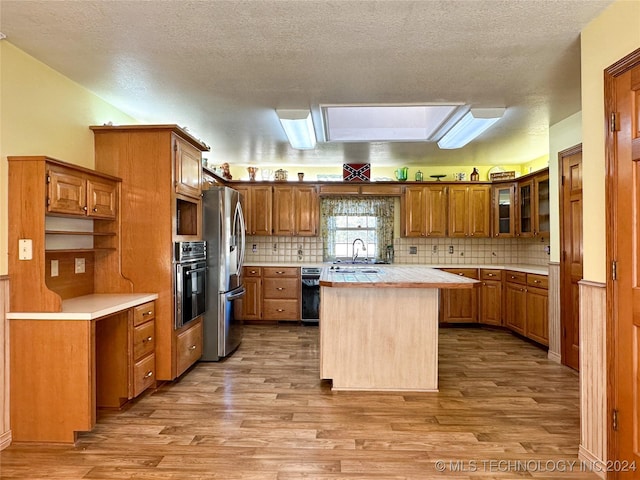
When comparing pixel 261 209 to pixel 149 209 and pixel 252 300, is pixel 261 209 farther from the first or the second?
pixel 149 209

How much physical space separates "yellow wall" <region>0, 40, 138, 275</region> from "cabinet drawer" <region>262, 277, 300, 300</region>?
316 cm

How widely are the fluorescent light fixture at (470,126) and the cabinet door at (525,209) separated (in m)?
1.59

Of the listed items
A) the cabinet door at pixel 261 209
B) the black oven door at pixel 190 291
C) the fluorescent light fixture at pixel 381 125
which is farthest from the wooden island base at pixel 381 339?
the cabinet door at pixel 261 209

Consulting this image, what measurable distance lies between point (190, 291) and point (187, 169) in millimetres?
1141

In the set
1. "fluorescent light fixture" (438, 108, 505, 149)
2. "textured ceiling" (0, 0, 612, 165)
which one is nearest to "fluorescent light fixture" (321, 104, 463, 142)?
"fluorescent light fixture" (438, 108, 505, 149)

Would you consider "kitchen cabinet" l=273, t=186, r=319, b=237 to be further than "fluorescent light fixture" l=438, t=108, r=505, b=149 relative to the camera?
Yes

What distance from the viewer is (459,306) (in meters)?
5.78

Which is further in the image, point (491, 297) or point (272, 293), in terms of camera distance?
point (272, 293)

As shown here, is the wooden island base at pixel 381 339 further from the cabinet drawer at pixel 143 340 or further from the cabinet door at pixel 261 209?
the cabinet door at pixel 261 209

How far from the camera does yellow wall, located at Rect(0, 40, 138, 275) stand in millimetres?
2420

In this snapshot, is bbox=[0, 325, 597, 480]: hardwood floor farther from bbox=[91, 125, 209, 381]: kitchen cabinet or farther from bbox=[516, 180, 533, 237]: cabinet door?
bbox=[516, 180, 533, 237]: cabinet door

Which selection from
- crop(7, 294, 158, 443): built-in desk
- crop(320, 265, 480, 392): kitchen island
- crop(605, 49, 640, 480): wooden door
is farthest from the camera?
crop(320, 265, 480, 392): kitchen island

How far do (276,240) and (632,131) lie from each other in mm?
5156

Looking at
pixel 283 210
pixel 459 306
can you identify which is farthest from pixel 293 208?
pixel 459 306
